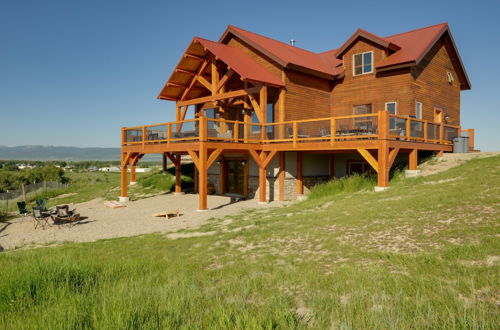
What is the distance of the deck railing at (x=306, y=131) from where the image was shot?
46.5ft

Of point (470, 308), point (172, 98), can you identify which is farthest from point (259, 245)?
point (172, 98)

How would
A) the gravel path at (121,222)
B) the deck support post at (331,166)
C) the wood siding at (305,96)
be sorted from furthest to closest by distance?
the deck support post at (331,166) < the wood siding at (305,96) < the gravel path at (121,222)

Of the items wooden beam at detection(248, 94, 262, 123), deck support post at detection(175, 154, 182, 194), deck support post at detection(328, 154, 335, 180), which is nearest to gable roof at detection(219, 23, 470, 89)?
wooden beam at detection(248, 94, 262, 123)

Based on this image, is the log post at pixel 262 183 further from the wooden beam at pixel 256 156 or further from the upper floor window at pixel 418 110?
the upper floor window at pixel 418 110

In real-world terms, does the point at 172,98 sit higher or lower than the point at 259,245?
higher

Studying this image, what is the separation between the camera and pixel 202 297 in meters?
5.21

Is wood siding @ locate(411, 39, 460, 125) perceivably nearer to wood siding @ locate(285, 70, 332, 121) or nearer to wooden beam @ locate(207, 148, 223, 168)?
wood siding @ locate(285, 70, 332, 121)

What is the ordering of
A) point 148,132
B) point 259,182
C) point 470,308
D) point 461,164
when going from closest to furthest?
point 470,308
point 461,164
point 259,182
point 148,132

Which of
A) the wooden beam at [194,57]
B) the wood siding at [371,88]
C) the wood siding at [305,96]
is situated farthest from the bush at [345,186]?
the wooden beam at [194,57]

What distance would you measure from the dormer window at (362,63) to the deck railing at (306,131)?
2906mm

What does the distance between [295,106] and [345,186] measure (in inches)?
212

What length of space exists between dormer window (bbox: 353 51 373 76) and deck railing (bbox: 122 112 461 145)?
9.53 ft

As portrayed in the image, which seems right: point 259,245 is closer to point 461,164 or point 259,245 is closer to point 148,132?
point 461,164

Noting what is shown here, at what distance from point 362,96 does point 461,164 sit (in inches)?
245
